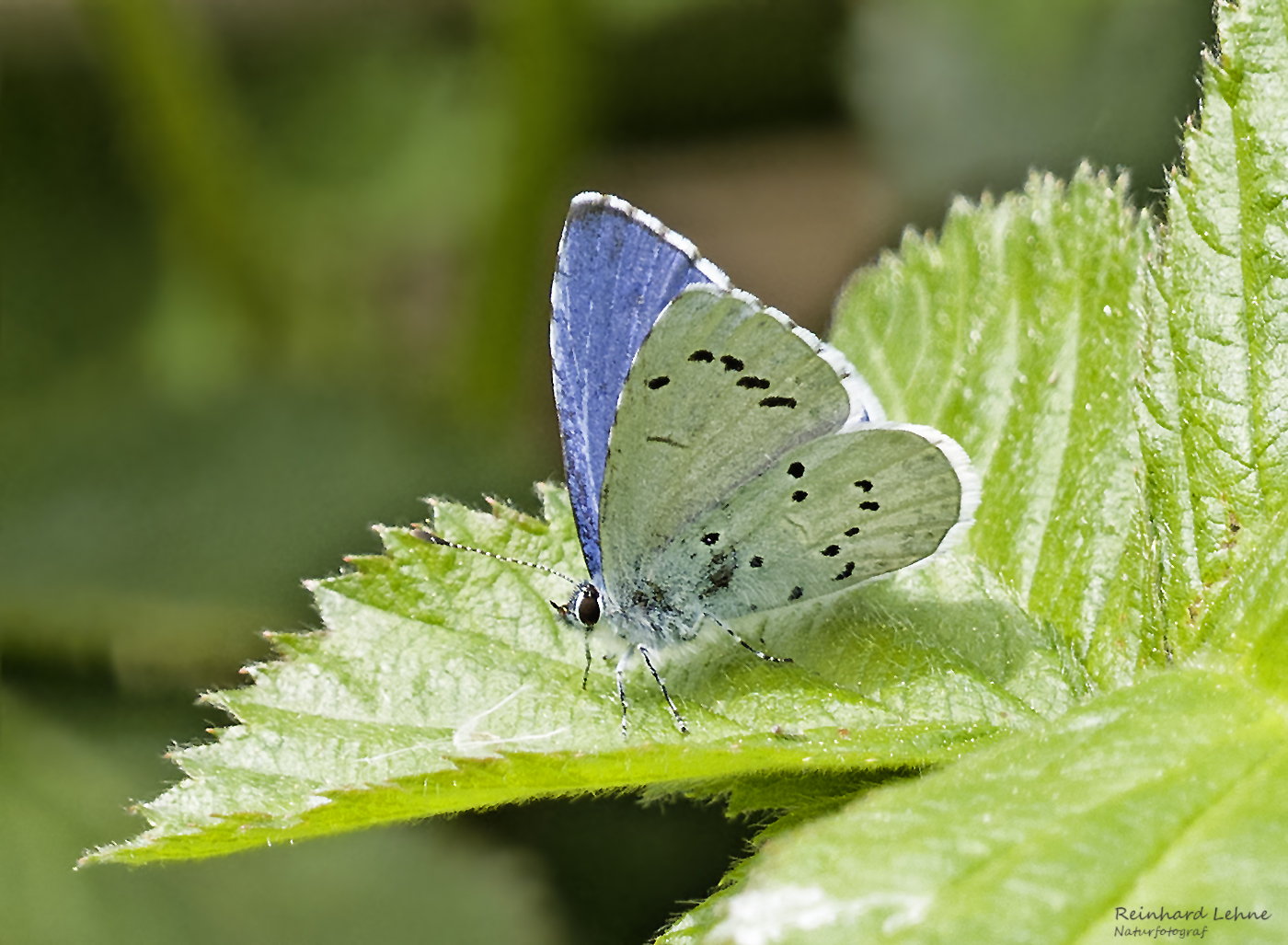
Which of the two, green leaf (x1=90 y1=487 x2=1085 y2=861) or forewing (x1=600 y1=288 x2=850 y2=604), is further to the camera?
forewing (x1=600 y1=288 x2=850 y2=604)

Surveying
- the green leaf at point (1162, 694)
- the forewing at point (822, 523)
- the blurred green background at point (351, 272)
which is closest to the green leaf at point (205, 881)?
the blurred green background at point (351, 272)

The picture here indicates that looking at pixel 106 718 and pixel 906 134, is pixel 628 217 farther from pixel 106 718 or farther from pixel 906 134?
pixel 906 134

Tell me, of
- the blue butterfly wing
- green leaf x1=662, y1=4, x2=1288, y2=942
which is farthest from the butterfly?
green leaf x1=662, y1=4, x2=1288, y2=942

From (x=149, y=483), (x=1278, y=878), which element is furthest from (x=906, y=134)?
(x=1278, y=878)

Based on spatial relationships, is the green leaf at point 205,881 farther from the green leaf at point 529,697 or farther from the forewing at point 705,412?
the forewing at point 705,412

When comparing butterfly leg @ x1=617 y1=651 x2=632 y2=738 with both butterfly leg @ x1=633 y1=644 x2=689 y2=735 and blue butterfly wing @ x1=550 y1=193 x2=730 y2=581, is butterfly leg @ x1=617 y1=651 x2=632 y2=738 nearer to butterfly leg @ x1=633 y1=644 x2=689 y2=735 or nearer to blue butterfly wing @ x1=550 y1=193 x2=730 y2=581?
butterfly leg @ x1=633 y1=644 x2=689 y2=735

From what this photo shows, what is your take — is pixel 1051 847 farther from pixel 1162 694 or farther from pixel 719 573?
pixel 719 573
